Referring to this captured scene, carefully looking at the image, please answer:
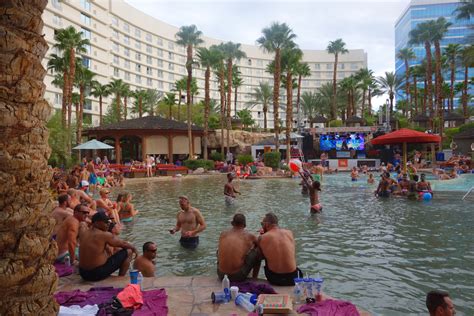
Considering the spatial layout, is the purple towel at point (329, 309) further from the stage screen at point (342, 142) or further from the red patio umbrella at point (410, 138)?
the stage screen at point (342, 142)

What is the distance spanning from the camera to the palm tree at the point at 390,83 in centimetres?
6197

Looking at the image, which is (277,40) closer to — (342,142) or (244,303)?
Answer: (342,142)

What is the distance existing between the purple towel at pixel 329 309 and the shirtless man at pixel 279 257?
0.85m

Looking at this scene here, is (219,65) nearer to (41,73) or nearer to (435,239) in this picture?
(435,239)

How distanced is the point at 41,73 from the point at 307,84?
115 metres

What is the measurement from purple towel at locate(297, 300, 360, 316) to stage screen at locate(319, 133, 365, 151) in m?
41.4

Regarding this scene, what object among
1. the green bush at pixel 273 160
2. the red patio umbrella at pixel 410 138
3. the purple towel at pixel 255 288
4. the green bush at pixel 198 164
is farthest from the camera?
the green bush at pixel 198 164

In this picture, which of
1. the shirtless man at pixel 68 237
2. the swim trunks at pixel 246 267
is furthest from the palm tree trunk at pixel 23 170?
the shirtless man at pixel 68 237

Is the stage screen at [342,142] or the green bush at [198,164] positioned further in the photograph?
the stage screen at [342,142]

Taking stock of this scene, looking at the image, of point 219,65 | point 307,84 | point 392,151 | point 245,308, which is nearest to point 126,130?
point 219,65

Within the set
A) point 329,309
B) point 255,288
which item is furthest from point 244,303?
point 329,309

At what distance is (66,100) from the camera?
112 ft

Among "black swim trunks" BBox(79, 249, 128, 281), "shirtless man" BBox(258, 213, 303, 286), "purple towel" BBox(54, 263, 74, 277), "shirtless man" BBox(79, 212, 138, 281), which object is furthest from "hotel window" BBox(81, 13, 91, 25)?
"shirtless man" BBox(258, 213, 303, 286)

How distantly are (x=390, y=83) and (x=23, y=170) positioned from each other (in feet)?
216
